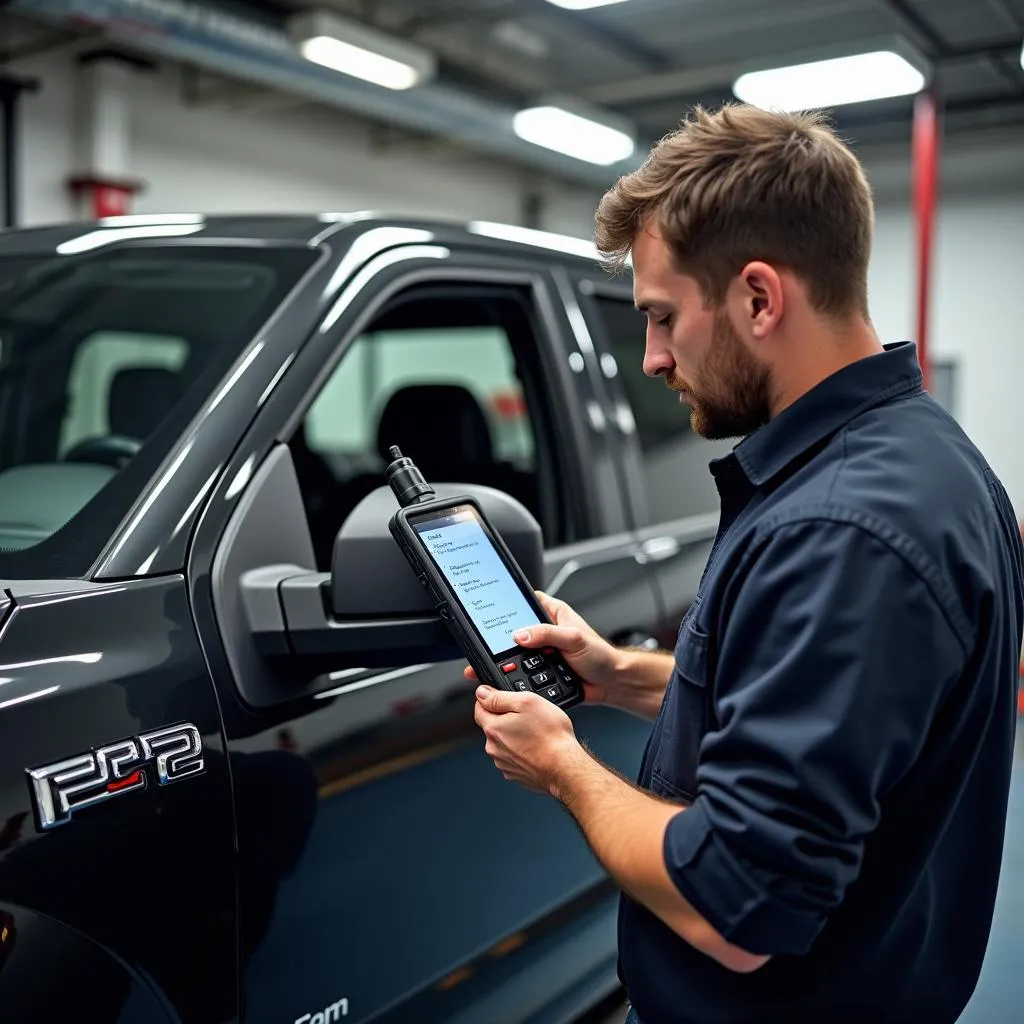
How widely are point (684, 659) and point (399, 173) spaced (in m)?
10.6

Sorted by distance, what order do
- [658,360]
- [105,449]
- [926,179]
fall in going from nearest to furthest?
[658,360], [105,449], [926,179]

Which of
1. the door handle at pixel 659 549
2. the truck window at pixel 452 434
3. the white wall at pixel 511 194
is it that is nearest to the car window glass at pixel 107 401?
the truck window at pixel 452 434

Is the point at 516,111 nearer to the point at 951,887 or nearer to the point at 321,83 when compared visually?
the point at 321,83

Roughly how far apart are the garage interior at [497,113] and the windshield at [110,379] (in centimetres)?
301

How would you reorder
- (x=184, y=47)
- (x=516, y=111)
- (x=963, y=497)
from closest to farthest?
(x=963, y=497)
(x=184, y=47)
(x=516, y=111)

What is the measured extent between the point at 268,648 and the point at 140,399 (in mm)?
1219

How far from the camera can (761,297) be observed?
43.8 inches

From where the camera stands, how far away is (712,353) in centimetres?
116

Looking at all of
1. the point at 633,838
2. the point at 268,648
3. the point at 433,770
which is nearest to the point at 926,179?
the point at 433,770

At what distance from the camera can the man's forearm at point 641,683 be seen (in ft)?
5.25

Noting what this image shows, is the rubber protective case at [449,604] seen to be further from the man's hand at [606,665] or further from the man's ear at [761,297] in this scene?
the man's ear at [761,297]

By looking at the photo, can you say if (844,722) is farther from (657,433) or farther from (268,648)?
(657,433)

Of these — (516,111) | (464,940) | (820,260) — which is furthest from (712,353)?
(516,111)

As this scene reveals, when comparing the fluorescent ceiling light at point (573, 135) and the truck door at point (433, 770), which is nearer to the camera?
the truck door at point (433, 770)
